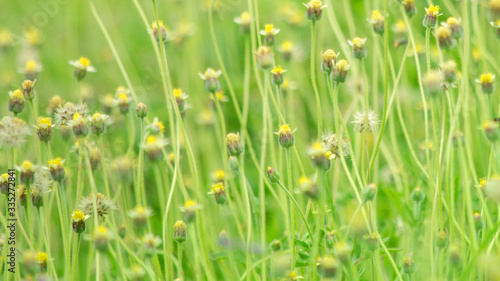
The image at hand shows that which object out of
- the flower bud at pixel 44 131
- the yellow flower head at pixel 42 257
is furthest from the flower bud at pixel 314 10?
the yellow flower head at pixel 42 257

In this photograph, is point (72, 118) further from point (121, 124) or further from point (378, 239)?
point (121, 124)

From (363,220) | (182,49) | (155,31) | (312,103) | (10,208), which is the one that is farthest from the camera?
(182,49)

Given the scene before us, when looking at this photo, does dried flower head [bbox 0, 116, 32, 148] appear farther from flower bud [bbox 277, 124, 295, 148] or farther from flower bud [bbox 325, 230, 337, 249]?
flower bud [bbox 325, 230, 337, 249]

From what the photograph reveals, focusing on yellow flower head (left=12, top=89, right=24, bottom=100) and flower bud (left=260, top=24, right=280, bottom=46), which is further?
flower bud (left=260, top=24, right=280, bottom=46)

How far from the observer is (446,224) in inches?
54.1

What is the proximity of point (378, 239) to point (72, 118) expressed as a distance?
2.07ft

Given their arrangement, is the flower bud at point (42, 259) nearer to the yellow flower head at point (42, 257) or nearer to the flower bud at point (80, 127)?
the yellow flower head at point (42, 257)

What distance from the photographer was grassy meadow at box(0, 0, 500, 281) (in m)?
1.08

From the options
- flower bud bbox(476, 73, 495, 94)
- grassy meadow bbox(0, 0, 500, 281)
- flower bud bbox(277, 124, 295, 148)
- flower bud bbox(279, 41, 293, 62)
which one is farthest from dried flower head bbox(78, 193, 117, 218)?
flower bud bbox(476, 73, 495, 94)

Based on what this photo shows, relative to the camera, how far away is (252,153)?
1372 mm

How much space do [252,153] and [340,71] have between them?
359 millimetres

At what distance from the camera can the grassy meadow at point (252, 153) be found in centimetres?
108

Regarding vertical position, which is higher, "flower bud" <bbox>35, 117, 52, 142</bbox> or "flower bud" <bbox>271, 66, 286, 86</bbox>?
"flower bud" <bbox>271, 66, 286, 86</bbox>

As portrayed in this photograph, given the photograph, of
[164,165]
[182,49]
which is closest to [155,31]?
[164,165]
